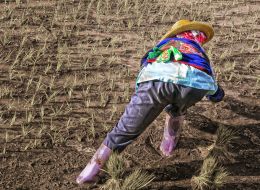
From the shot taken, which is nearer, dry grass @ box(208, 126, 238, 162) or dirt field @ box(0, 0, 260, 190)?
dirt field @ box(0, 0, 260, 190)

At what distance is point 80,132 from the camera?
3.45m

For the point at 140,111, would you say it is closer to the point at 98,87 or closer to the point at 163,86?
the point at 163,86

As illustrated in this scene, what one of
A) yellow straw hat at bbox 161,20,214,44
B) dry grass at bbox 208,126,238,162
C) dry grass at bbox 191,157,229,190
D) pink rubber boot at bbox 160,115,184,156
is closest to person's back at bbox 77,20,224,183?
yellow straw hat at bbox 161,20,214,44

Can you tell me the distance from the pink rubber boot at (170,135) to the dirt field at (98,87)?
2.6 inches

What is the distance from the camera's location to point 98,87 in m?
4.02

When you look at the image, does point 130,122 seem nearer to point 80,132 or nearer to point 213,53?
point 80,132

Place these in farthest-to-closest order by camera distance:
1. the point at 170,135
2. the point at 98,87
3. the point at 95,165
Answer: the point at 98,87
the point at 170,135
the point at 95,165

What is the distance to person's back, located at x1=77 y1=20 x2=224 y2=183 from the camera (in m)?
2.77

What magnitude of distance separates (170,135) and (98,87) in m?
1.00

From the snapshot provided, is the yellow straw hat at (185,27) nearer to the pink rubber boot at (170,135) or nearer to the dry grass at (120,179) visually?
the pink rubber boot at (170,135)

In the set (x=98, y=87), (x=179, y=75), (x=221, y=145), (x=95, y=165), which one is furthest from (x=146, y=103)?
(x=98, y=87)

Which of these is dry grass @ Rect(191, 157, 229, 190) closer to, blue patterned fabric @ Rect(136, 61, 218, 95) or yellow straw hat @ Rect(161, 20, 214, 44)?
blue patterned fabric @ Rect(136, 61, 218, 95)

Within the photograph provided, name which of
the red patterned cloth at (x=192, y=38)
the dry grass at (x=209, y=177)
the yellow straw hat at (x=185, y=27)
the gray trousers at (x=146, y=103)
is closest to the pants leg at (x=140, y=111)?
the gray trousers at (x=146, y=103)

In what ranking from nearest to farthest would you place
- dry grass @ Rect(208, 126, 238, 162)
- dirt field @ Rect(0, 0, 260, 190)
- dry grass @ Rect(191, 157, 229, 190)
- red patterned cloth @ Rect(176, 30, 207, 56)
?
red patterned cloth @ Rect(176, 30, 207, 56), dry grass @ Rect(191, 157, 229, 190), dirt field @ Rect(0, 0, 260, 190), dry grass @ Rect(208, 126, 238, 162)
